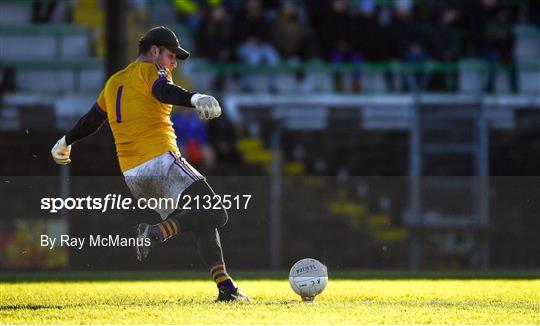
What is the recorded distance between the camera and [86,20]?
971 inches

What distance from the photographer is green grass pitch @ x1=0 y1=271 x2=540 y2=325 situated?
910 centimetres

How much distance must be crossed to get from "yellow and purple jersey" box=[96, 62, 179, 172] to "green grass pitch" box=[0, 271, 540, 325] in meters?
1.17

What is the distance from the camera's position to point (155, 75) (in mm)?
10031

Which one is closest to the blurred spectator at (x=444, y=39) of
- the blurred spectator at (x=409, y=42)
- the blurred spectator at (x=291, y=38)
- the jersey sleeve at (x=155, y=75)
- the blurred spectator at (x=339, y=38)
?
the blurred spectator at (x=409, y=42)

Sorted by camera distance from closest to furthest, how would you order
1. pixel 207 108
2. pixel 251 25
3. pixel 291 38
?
1. pixel 207 108
2. pixel 251 25
3. pixel 291 38

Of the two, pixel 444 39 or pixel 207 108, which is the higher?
pixel 444 39

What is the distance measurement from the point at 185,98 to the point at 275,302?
185 centimetres

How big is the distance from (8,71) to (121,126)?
1317 centimetres

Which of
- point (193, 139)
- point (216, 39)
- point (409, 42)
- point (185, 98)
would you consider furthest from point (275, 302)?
point (409, 42)

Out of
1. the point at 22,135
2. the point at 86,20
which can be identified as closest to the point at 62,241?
the point at 22,135

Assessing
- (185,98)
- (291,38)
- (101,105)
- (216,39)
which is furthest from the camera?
(291,38)

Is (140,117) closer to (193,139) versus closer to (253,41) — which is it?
(193,139)

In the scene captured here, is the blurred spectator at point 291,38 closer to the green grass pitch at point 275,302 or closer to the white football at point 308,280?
the green grass pitch at point 275,302

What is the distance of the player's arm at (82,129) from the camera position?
10.7 m
